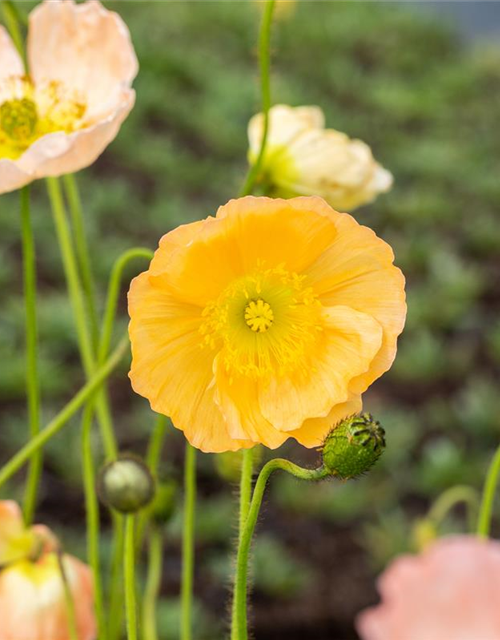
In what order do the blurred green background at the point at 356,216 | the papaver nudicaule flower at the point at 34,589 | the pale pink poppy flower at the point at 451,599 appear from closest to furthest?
the pale pink poppy flower at the point at 451,599 → the papaver nudicaule flower at the point at 34,589 → the blurred green background at the point at 356,216

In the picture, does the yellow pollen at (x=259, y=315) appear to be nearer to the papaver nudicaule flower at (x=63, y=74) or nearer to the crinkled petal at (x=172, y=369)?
the crinkled petal at (x=172, y=369)

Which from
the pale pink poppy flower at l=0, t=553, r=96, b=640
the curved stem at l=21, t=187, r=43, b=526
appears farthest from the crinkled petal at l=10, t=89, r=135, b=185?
the pale pink poppy flower at l=0, t=553, r=96, b=640

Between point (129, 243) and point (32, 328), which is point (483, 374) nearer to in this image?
point (129, 243)

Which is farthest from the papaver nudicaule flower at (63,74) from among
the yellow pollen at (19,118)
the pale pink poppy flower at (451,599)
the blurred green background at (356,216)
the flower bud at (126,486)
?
the pale pink poppy flower at (451,599)

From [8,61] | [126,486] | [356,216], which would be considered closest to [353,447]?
[126,486]

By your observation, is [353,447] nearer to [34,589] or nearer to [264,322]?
[264,322]

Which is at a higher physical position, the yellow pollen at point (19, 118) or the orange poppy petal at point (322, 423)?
the yellow pollen at point (19, 118)

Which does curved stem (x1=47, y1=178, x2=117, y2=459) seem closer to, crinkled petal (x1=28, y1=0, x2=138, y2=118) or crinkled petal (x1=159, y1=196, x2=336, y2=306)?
crinkled petal (x1=28, y1=0, x2=138, y2=118)
